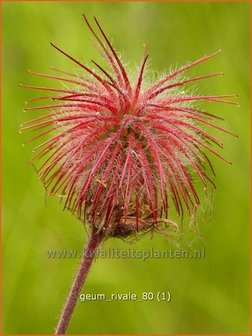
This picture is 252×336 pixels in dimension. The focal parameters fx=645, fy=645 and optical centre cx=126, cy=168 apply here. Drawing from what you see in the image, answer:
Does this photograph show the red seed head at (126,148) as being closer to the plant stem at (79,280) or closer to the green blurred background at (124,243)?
the plant stem at (79,280)

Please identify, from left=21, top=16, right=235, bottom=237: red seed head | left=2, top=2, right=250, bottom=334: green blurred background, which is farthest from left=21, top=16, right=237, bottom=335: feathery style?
left=2, top=2, right=250, bottom=334: green blurred background

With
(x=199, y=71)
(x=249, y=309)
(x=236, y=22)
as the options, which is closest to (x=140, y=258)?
(x=249, y=309)

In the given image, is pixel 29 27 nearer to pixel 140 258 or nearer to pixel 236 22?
pixel 236 22

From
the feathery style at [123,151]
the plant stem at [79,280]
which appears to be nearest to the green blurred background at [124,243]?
the plant stem at [79,280]

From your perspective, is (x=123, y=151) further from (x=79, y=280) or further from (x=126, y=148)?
(x=79, y=280)

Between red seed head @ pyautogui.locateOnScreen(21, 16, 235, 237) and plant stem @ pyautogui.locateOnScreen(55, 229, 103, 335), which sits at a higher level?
red seed head @ pyautogui.locateOnScreen(21, 16, 235, 237)

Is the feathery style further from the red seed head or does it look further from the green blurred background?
the green blurred background
